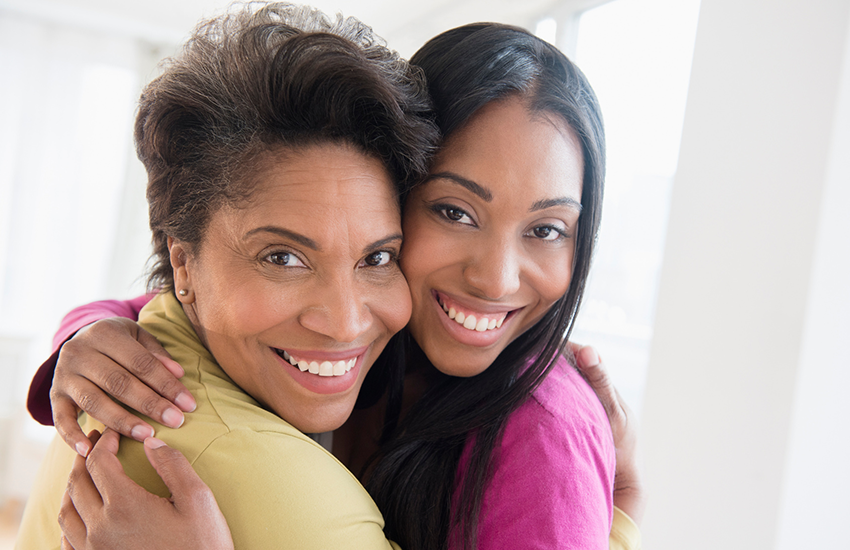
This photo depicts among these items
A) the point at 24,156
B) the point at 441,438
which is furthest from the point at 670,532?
the point at 24,156

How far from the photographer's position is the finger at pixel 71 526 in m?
0.86

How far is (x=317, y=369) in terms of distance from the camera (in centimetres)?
111

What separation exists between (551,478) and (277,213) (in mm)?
609

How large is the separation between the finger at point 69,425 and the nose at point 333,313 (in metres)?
0.39

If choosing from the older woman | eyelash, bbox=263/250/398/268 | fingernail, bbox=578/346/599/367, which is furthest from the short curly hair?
fingernail, bbox=578/346/599/367

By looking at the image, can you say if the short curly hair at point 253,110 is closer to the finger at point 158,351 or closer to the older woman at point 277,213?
the older woman at point 277,213

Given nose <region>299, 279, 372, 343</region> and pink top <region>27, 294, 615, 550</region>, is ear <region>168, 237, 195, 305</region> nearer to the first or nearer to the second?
nose <region>299, 279, 372, 343</region>

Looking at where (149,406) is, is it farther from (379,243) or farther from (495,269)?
(495,269)

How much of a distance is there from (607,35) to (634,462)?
2.26 m

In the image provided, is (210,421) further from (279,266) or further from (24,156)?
(24,156)

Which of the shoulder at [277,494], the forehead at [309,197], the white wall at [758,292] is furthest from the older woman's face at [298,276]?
the white wall at [758,292]

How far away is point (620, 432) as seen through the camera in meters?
1.44

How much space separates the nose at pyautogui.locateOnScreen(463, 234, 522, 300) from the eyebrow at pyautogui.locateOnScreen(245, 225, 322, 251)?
0.32 m

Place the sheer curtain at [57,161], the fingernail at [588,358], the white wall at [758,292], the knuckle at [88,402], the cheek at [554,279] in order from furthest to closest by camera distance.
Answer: the sheer curtain at [57,161] → the white wall at [758,292] → the fingernail at [588,358] → the cheek at [554,279] → the knuckle at [88,402]
